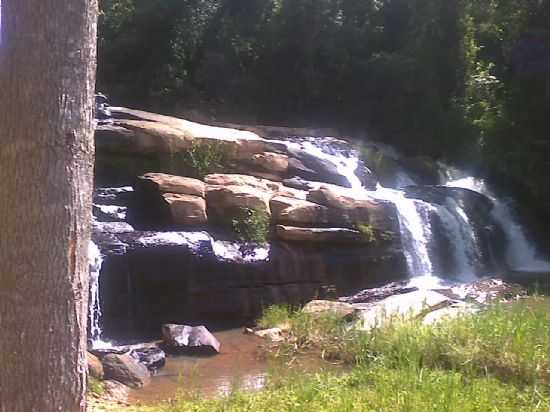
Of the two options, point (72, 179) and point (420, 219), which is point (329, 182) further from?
point (72, 179)

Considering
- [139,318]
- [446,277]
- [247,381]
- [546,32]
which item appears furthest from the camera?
[546,32]

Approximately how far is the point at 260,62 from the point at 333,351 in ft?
65.6

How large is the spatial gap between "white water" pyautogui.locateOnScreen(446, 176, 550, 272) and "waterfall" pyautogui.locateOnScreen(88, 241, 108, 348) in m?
10.1

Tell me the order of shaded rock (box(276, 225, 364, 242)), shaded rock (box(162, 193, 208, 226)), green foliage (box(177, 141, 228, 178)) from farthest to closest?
green foliage (box(177, 141, 228, 178))
shaded rock (box(276, 225, 364, 242))
shaded rock (box(162, 193, 208, 226))

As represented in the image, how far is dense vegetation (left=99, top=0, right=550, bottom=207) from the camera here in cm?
2465

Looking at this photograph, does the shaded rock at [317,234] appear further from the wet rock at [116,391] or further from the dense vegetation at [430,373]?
the wet rock at [116,391]

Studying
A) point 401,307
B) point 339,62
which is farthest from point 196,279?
point 339,62

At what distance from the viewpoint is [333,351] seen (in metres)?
9.05

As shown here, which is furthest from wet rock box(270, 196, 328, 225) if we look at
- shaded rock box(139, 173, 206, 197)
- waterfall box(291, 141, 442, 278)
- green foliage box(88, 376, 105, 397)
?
green foliage box(88, 376, 105, 397)

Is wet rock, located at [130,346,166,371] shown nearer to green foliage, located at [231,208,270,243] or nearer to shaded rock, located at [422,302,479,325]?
shaded rock, located at [422,302,479,325]

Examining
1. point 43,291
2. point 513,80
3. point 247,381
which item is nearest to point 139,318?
point 247,381

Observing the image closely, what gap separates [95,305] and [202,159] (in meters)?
4.10

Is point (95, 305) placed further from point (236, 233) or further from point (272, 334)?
point (236, 233)

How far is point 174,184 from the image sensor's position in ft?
42.0
